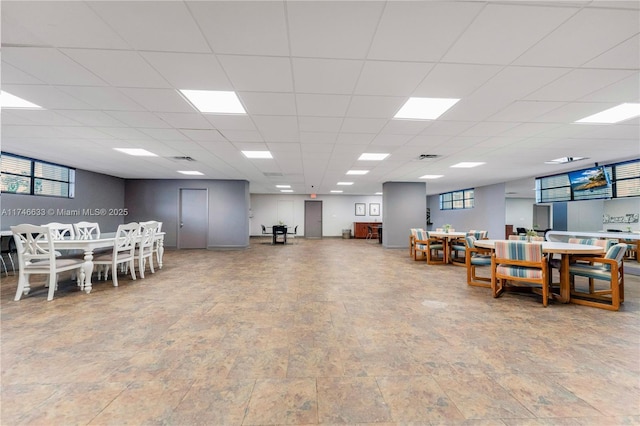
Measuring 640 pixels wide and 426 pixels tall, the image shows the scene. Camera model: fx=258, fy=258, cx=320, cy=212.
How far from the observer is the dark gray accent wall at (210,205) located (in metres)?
9.81

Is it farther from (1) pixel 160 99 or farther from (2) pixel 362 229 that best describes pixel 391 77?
(2) pixel 362 229

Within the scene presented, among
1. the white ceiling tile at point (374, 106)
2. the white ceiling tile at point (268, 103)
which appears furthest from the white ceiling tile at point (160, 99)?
the white ceiling tile at point (374, 106)

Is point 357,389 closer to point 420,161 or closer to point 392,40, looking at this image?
point 392,40

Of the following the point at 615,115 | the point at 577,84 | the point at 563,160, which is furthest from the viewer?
the point at 563,160

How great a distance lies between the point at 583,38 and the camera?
2062 mm

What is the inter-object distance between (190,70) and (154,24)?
1.99 ft

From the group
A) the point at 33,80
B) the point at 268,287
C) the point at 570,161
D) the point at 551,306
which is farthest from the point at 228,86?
the point at 570,161

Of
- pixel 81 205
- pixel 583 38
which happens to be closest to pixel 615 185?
pixel 583 38

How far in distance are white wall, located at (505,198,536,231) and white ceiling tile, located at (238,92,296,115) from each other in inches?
668

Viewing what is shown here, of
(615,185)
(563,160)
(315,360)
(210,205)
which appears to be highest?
(563,160)

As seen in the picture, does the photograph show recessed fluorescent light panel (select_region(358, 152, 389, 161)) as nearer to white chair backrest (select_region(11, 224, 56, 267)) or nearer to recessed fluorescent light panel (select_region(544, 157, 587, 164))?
recessed fluorescent light panel (select_region(544, 157, 587, 164))

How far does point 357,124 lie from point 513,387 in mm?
3453

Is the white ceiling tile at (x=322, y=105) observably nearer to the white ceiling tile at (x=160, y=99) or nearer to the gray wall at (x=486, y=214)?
the white ceiling tile at (x=160, y=99)

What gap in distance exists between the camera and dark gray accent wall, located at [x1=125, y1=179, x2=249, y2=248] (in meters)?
9.81
